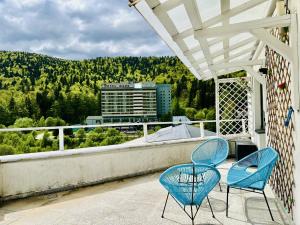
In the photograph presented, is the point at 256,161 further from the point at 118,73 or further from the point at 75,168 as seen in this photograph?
the point at 118,73

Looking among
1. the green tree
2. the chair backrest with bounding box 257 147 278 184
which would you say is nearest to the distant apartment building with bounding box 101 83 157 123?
the green tree

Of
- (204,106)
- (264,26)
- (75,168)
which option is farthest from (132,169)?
(204,106)

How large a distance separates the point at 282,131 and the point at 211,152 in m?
1.62

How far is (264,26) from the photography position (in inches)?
105

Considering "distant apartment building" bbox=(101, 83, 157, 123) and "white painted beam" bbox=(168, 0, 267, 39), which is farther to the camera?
"distant apartment building" bbox=(101, 83, 157, 123)

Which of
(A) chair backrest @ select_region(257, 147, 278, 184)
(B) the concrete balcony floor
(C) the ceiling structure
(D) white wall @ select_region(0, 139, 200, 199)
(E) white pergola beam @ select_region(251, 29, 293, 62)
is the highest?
(C) the ceiling structure

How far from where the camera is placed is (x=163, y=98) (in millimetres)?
51281

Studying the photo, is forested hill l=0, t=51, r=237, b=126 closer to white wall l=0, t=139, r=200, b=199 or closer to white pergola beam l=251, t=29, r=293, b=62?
white wall l=0, t=139, r=200, b=199

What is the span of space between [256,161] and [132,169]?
7.89 ft

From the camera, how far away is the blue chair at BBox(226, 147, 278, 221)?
3.19 m


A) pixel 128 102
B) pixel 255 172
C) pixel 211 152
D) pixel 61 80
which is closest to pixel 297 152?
pixel 255 172

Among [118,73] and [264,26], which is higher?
[118,73]

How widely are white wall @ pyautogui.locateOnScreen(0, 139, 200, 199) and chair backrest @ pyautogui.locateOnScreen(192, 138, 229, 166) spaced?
51.8 inches

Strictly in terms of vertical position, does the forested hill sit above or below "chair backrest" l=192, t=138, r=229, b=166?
above
